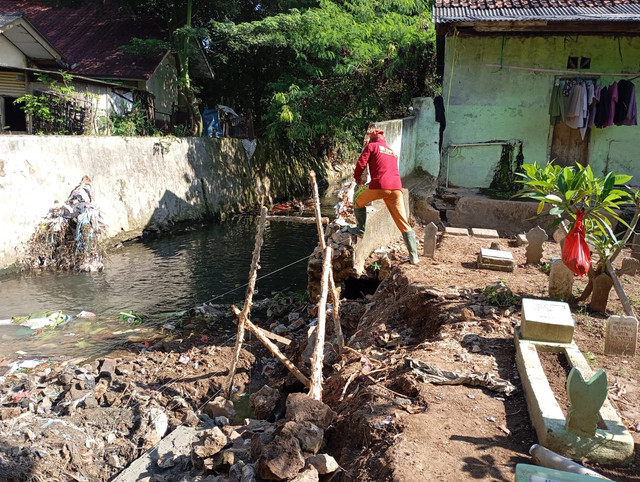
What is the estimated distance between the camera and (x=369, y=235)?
26.9ft

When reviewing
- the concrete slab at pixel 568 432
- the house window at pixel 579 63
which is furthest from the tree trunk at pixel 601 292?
the house window at pixel 579 63

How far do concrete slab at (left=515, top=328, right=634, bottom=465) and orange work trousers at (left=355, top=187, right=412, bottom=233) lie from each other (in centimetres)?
325

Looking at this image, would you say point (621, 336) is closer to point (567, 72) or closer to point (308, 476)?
point (308, 476)

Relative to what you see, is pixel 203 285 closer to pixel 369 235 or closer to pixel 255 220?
pixel 369 235

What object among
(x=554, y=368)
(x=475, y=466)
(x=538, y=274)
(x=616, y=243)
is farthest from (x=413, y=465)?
(x=538, y=274)

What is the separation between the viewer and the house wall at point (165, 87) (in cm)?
1981

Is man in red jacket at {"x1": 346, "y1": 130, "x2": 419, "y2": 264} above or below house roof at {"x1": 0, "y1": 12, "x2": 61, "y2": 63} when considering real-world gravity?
below

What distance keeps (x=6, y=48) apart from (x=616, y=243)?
1699cm

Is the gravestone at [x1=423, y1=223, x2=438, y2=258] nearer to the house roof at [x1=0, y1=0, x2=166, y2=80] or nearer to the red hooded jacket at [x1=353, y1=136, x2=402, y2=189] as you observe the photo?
the red hooded jacket at [x1=353, y1=136, x2=402, y2=189]

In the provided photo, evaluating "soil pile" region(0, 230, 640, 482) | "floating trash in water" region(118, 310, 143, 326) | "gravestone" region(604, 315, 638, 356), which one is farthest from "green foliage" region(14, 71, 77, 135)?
"gravestone" region(604, 315, 638, 356)

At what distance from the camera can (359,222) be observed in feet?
24.5

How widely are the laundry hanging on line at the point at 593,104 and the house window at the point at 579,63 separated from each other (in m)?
0.30

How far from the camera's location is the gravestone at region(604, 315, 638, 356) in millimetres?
4641

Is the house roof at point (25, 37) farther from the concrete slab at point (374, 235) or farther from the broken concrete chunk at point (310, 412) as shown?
the broken concrete chunk at point (310, 412)
